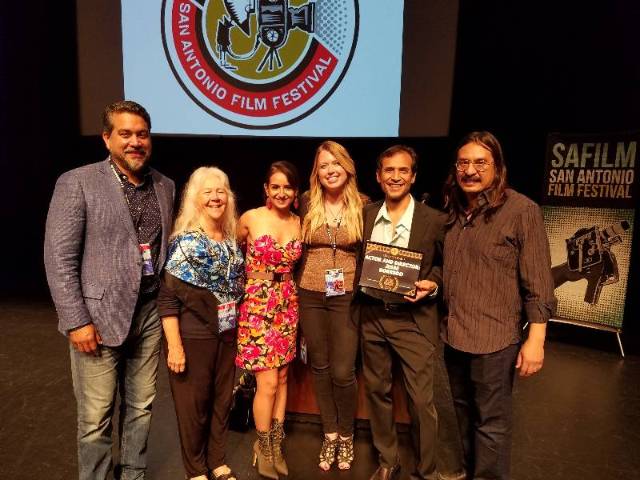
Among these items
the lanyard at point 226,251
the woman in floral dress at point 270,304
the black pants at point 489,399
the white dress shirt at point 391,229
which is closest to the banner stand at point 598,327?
the black pants at point 489,399

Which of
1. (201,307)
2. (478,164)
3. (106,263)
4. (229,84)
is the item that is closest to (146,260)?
(106,263)

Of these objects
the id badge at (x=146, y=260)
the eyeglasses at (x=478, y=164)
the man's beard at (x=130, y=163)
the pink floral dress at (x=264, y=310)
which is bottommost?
the pink floral dress at (x=264, y=310)

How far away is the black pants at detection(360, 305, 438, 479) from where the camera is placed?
1.94 meters

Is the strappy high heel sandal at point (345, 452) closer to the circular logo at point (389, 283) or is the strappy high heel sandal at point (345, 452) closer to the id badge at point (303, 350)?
the id badge at point (303, 350)

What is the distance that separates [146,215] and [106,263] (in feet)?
0.80

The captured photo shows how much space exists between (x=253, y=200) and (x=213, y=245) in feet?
9.62

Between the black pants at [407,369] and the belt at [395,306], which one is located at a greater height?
the belt at [395,306]

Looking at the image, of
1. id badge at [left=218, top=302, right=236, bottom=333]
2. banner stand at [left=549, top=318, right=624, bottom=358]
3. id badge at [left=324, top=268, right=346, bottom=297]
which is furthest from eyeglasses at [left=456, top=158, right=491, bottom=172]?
banner stand at [left=549, top=318, right=624, bottom=358]

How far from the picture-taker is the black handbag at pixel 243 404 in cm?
256

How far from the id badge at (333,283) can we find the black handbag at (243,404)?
33.9 inches

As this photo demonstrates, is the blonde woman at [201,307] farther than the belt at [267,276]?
No

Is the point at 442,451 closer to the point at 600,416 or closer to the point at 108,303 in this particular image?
the point at 600,416

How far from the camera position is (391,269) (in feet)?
5.98

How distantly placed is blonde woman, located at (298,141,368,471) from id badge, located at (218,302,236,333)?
0.38m
